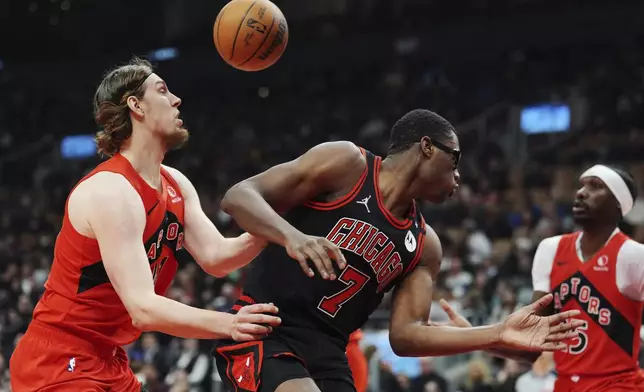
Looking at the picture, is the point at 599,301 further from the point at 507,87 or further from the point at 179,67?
the point at 179,67

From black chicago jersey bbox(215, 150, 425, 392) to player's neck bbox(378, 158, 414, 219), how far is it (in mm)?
47

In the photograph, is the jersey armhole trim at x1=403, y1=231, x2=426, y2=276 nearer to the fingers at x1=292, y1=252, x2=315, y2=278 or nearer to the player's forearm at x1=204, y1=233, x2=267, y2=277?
the player's forearm at x1=204, y1=233, x2=267, y2=277

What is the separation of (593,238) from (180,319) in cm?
317

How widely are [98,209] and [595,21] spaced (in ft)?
56.2

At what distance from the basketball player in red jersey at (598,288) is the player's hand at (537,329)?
Result: 1.30 metres

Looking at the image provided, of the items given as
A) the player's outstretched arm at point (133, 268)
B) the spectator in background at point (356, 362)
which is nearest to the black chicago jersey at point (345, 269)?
the player's outstretched arm at point (133, 268)

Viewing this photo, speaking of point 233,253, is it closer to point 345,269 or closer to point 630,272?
Result: point 345,269

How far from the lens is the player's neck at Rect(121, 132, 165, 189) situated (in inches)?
172

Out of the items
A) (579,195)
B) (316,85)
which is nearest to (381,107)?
(316,85)

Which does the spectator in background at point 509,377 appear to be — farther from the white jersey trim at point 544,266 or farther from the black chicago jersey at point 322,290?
the black chicago jersey at point 322,290

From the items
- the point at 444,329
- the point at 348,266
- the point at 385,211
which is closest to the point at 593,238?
the point at 444,329

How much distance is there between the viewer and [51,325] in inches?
165

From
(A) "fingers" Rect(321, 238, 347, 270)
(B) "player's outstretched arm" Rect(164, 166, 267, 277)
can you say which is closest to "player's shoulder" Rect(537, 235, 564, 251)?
(B) "player's outstretched arm" Rect(164, 166, 267, 277)

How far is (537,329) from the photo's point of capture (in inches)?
162
